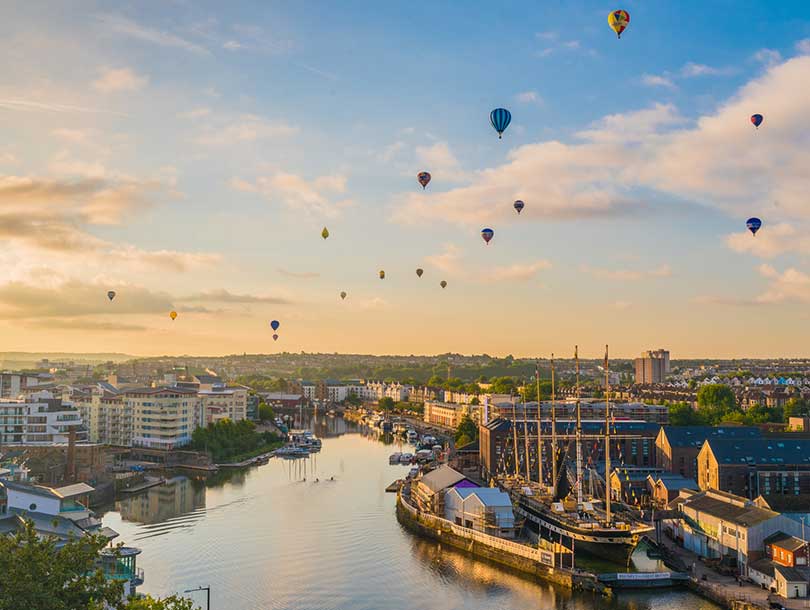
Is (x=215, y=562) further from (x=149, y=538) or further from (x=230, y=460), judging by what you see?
(x=230, y=460)

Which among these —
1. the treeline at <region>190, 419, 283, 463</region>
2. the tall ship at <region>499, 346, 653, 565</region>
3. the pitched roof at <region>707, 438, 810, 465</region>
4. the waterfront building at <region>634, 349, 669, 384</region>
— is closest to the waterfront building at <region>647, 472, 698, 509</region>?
the tall ship at <region>499, 346, 653, 565</region>

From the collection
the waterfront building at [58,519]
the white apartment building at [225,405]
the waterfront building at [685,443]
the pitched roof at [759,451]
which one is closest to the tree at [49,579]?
the waterfront building at [58,519]

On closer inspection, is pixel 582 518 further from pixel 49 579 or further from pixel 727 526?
pixel 49 579

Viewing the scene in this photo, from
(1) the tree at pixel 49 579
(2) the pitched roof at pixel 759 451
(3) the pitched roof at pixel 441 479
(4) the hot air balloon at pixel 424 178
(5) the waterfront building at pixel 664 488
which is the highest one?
(4) the hot air balloon at pixel 424 178

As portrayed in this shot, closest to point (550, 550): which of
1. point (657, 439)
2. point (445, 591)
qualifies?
point (445, 591)

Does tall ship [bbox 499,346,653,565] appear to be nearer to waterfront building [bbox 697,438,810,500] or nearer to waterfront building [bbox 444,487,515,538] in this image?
waterfront building [bbox 444,487,515,538]

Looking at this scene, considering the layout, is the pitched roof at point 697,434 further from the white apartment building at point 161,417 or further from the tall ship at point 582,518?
the white apartment building at point 161,417
